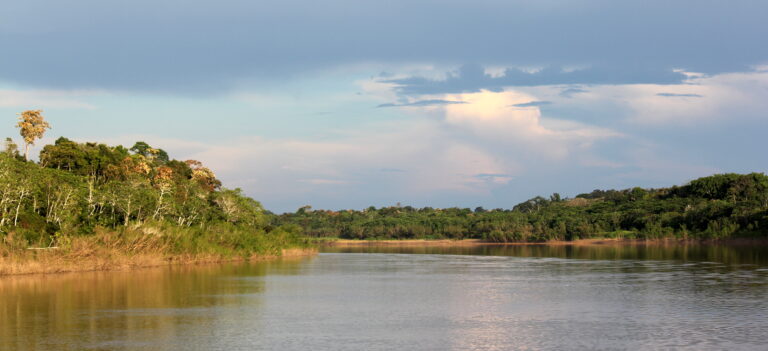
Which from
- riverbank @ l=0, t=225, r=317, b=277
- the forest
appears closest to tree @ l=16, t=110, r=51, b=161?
the forest

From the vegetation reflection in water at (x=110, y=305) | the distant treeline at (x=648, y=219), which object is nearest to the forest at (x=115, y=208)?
the vegetation reflection in water at (x=110, y=305)

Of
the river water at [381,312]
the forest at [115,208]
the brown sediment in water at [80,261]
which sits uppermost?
the forest at [115,208]

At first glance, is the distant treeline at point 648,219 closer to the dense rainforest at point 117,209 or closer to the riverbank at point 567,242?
the riverbank at point 567,242

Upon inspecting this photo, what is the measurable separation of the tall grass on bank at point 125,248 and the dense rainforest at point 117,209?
0.32 ft

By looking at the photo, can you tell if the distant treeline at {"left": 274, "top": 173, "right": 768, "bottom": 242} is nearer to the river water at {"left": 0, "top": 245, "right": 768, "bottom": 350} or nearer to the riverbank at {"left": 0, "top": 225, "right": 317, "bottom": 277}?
the river water at {"left": 0, "top": 245, "right": 768, "bottom": 350}

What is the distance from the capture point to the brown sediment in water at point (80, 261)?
49.7 m

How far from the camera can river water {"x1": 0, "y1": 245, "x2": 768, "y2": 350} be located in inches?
996

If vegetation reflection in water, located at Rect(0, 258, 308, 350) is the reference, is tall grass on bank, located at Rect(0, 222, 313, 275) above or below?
above

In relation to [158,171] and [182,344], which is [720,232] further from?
[182,344]

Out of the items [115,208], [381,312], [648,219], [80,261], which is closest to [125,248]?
[80,261]

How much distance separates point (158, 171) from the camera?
90.4 m

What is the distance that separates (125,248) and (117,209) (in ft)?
29.0

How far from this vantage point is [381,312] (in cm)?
3409

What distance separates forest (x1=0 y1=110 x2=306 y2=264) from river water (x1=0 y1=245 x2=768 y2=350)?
4.47m
